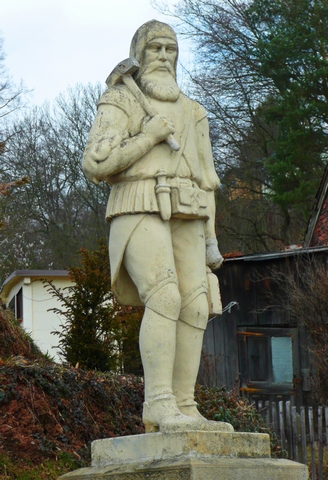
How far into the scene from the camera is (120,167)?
255 inches

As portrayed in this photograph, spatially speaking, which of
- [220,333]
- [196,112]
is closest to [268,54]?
[220,333]

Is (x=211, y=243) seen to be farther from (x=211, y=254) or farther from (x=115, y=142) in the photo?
(x=115, y=142)

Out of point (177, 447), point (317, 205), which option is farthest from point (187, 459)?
point (317, 205)

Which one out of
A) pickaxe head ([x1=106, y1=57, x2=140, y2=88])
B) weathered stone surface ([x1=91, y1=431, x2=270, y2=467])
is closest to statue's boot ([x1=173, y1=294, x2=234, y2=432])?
weathered stone surface ([x1=91, y1=431, x2=270, y2=467])

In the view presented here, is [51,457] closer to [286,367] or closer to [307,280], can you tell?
[307,280]

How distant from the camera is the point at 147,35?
6.81 m

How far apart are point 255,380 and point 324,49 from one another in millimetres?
12271

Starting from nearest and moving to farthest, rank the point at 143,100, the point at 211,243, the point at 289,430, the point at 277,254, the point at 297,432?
the point at 143,100 < the point at 211,243 < the point at 297,432 < the point at 289,430 < the point at 277,254

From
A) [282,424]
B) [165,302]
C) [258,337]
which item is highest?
[165,302]

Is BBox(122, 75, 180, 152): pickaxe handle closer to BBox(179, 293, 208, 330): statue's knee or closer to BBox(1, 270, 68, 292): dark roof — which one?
BBox(179, 293, 208, 330): statue's knee

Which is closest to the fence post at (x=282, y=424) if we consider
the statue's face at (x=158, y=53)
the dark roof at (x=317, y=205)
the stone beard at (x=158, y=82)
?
the stone beard at (x=158, y=82)

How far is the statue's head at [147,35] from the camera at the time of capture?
6.81 meters

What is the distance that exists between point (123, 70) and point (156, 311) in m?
1.76

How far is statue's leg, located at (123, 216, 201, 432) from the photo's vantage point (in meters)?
6.20
